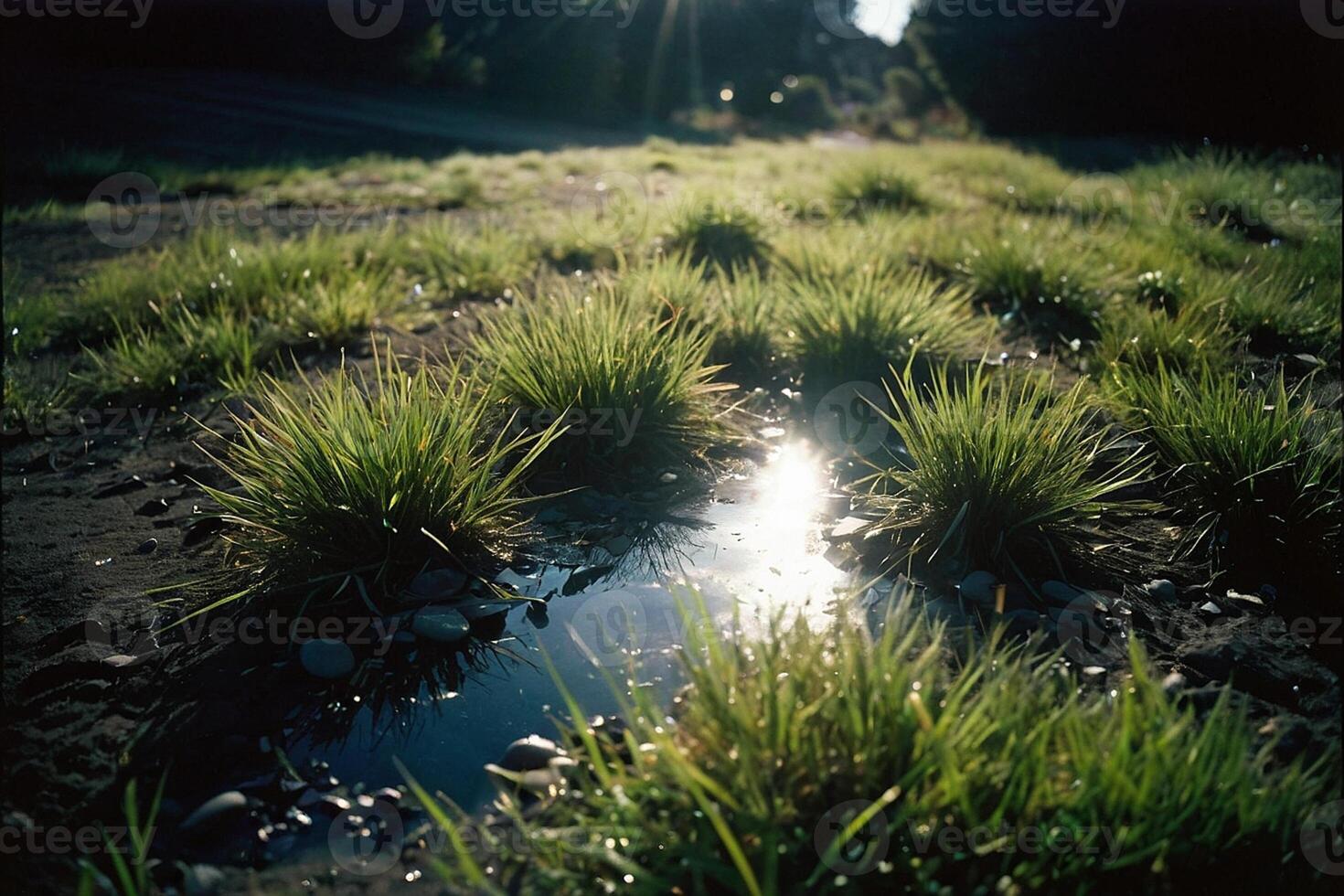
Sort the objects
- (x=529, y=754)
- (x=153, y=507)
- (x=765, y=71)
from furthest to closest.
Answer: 1. (x=765, y=71)
2. (x=153, y=507)
3. (x=529, y=754)

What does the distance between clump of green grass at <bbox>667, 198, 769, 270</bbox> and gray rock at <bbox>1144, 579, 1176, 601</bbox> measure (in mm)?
→ 3194

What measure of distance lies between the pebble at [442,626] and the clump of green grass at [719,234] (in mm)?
3299

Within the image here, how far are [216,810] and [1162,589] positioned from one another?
2177mm

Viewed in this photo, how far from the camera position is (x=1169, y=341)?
3.52 m

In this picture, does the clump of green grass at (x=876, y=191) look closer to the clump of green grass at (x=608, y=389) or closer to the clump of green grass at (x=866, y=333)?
the clump of green grass at (x=866, y=333)

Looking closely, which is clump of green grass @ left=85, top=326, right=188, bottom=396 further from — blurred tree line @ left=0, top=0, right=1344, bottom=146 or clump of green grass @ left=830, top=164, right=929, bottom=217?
blurred tree line @ left=0, top=0, right=1344, bottom=146

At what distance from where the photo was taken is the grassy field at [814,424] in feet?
4.75

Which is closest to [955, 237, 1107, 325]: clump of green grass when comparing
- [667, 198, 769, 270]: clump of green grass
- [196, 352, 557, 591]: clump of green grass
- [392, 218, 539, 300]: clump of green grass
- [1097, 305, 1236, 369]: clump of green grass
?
[1097, 305, 1236, 369]: clump of green grass

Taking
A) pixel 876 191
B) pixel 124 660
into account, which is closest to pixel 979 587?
pixel 124 660

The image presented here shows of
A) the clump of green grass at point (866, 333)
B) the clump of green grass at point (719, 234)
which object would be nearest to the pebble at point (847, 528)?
the clump of green grass at point (866, 333)

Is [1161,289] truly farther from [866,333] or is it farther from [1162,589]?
[1162,589]

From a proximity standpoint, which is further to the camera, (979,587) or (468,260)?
(468,260)

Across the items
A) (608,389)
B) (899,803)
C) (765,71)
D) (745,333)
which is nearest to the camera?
(899,803)

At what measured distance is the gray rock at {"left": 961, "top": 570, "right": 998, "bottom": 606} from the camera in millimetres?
2238
